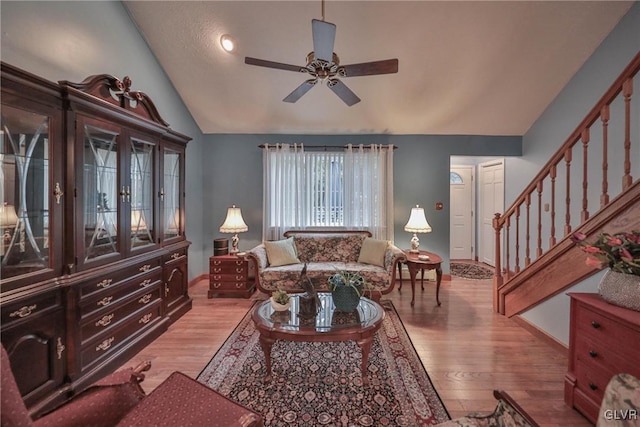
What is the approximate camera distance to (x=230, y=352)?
8.07 feet

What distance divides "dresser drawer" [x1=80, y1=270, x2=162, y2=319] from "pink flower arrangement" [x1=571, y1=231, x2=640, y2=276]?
334 cm

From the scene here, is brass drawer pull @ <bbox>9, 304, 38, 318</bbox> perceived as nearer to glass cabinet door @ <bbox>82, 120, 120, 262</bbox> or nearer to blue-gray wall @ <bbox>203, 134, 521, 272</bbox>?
glass cabinet door @ <bbox>82, 120, 120, 262</bbox>

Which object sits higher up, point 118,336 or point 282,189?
point 282,189

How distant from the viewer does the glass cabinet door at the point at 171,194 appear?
9.95 feet

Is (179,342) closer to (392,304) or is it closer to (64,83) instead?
(64,83)

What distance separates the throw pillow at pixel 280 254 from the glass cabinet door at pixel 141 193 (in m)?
1.43

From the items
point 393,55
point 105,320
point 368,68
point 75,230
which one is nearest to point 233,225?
point 105,320

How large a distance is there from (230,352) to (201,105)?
3.37 m

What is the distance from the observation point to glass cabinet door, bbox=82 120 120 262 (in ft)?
6.73

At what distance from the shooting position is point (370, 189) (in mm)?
4434

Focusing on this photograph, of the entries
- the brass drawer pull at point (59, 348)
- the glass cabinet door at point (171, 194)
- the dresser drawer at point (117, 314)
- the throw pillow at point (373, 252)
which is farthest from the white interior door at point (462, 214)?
the brass drawer pull at point (59, 348)

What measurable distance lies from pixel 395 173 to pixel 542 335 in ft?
9.19

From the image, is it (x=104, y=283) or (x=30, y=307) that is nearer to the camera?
(x=30, y=307)

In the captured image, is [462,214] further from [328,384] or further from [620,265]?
[328,384]
